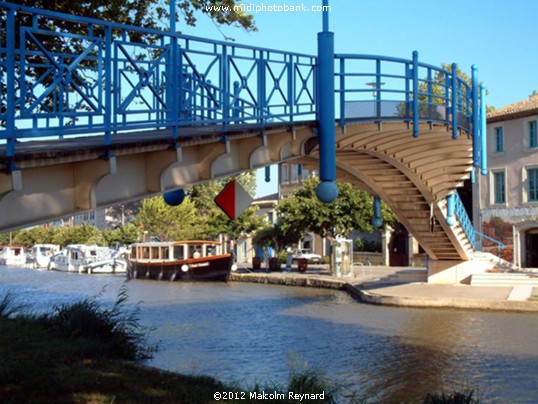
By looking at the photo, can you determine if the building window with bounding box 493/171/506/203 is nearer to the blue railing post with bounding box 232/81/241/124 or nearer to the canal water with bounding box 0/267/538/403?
the canal water with bounding box 0/267/538/403

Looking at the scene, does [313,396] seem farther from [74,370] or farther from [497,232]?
[497,232]

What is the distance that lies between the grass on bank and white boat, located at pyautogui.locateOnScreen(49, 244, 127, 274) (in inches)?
1793

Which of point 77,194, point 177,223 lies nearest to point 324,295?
point 77,194

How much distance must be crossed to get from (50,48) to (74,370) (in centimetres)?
590

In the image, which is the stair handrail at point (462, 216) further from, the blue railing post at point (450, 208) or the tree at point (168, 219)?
the tree at point (168, 219)

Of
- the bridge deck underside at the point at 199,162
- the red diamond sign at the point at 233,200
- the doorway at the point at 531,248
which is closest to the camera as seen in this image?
the bridge deck underside at the point at 199,162

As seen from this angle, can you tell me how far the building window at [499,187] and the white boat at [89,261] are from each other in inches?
1176

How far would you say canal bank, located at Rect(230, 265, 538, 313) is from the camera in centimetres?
2684

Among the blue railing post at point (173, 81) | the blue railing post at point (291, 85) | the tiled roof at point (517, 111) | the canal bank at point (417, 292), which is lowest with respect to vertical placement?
the canal bank at point (417, 292)

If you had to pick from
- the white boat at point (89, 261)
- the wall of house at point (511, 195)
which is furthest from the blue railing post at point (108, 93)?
the white boat at point (89, 261)

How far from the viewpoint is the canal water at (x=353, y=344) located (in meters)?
14.9

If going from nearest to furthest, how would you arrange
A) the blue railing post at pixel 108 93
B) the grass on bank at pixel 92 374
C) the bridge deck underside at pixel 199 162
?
the bridge deck underside at pixel 199 162
the blue railing post at pixel 108 93
the grass on bank at pixel 92 374

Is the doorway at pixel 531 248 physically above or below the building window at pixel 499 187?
below

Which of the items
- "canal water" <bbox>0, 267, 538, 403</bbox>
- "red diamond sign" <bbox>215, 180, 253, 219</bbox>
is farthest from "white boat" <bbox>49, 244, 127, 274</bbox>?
"red diamond sign" <bbox>215, 180, 253, 219</bbox>
